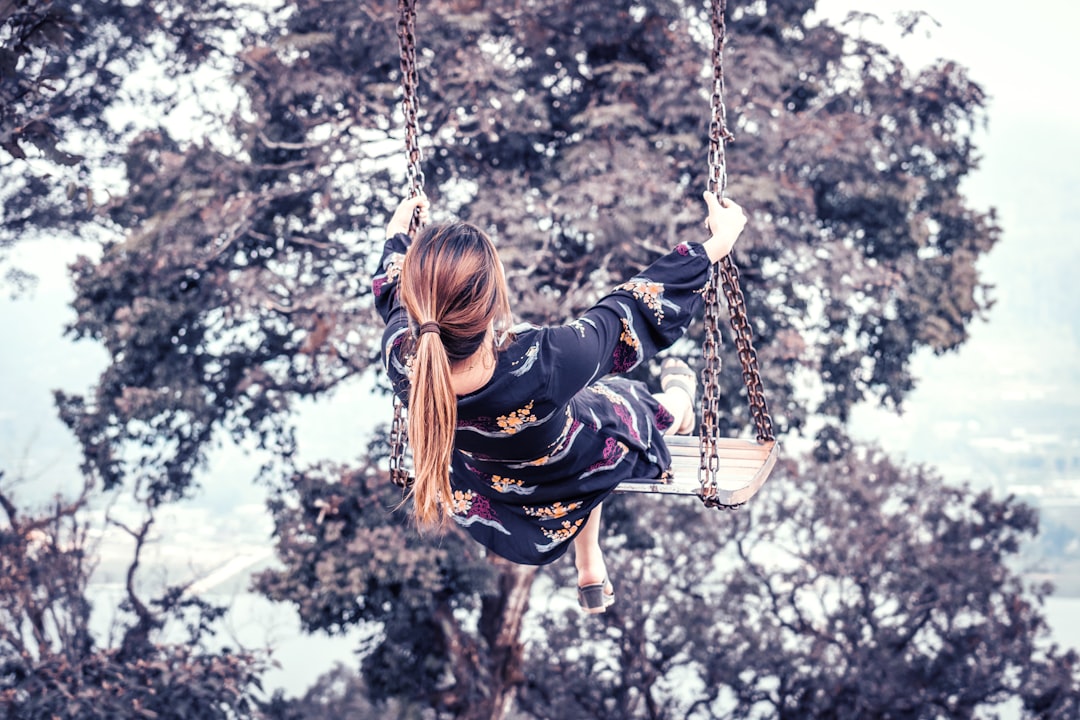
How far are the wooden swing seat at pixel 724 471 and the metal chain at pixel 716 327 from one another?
3 centimetres

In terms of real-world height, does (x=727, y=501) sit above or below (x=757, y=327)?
below

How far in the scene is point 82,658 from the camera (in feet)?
17.6

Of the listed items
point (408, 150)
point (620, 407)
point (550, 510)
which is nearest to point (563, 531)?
point (550, 510)

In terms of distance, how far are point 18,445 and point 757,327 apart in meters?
5.31

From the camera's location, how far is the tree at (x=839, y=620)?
6.48m

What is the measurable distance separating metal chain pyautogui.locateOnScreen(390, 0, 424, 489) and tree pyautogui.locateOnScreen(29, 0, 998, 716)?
101 inches

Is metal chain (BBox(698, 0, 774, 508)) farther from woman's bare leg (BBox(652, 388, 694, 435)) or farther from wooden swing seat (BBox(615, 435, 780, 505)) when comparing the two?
woman's bare leg (BBox(652, 388, 694, 435))

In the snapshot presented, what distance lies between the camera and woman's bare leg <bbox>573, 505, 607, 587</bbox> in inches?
86.6

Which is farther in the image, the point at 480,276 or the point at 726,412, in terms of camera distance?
the point at 726,412

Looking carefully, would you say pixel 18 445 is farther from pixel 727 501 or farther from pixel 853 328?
pixel 727 501

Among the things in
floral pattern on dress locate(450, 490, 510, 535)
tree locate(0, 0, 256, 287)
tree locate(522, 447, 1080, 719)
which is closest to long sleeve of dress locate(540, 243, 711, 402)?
floral pattern on dress locate(450, 490, 510, 535)

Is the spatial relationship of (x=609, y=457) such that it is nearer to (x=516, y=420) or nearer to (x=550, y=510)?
(x=550, y=510)

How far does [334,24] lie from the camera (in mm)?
5516

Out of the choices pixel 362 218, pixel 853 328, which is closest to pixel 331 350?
pixel 362 218
